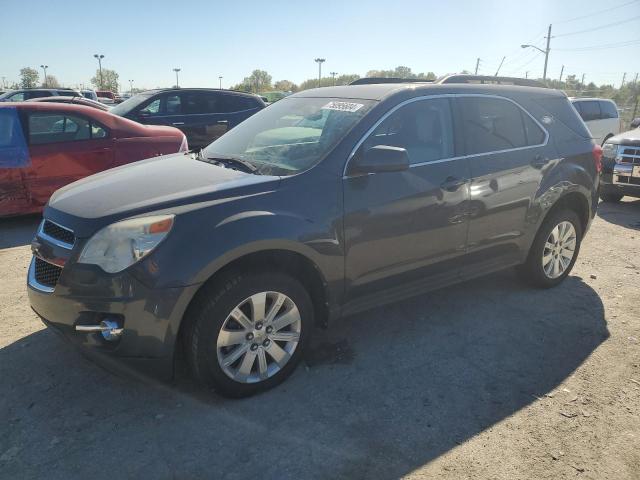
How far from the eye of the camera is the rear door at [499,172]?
381 centimetres

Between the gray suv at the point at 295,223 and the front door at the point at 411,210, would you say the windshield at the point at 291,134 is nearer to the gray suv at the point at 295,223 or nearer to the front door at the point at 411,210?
the gray suv at the point at 295,223

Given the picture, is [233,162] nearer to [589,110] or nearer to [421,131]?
[421,131]

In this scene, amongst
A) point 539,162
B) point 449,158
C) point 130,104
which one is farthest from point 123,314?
point 130,104

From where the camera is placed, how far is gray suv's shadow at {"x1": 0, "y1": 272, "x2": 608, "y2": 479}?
247 cm

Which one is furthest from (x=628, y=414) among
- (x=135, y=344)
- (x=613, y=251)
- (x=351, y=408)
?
(x=613, y=251)

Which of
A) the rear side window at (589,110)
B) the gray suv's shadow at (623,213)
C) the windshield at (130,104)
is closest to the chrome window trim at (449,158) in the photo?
the gray suv's shadow at (623,213)

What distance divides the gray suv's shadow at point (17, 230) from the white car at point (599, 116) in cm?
1250

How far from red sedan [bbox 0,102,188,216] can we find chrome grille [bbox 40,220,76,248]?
366 cm

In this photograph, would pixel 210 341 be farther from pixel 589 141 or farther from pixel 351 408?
pixel 589 141

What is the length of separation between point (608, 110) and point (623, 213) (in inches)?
270

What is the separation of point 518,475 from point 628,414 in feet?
3.23

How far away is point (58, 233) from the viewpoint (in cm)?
284

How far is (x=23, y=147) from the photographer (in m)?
6.12

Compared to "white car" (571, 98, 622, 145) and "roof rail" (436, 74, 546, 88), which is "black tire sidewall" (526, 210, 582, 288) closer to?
"roof rail" (436, 74, 546, 88)
